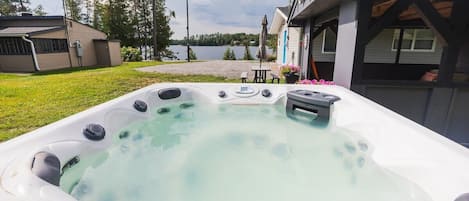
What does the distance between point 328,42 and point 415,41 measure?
7.20ft

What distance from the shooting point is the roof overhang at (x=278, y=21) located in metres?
10.8

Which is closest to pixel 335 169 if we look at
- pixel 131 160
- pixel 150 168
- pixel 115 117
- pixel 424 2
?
pixel 150 168

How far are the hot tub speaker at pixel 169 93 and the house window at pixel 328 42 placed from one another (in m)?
5.49

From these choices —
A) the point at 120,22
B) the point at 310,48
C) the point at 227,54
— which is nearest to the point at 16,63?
the point at 120,22

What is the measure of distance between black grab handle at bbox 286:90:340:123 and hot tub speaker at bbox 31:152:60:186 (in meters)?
2.56

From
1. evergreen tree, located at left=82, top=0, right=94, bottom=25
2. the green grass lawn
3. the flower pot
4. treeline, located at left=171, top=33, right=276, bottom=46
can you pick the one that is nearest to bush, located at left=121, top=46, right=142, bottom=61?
treeline, located at left=171, top=33, right=276, bottom=46

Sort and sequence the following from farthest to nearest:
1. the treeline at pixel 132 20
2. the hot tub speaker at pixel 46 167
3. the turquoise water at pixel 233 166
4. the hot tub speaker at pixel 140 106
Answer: the treeline at pixel 132 20
the hot tub speaker at pixel 140 106
the turquoise water at pixel 233 166
the hot tub speaker at pixel 46 167

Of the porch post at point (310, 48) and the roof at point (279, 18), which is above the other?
the roof at point (279, 18)

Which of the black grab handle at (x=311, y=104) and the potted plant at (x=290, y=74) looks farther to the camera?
the potted plant at (x=290, y=74)

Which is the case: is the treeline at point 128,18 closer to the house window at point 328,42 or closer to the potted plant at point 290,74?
the house window at point 328,42

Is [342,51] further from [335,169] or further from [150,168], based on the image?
[150,168]

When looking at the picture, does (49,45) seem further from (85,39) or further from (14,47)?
(85,39)

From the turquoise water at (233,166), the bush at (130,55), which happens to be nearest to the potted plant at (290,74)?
the turquoise water at (233,166)

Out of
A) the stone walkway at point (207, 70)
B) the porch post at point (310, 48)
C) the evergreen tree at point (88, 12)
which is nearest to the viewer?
the porch post at point (310, 48)
